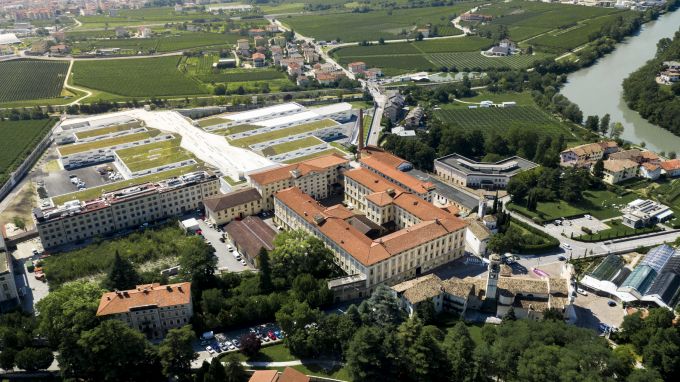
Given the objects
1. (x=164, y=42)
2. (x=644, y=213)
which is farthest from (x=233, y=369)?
(x=164, y=42)

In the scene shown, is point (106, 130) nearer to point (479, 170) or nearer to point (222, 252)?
point (222, 252)

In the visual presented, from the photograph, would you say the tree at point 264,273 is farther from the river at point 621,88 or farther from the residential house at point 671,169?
the river at point 621,88

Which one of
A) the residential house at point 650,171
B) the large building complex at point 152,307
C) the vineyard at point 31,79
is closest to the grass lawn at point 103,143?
the vineyard at point 31,79

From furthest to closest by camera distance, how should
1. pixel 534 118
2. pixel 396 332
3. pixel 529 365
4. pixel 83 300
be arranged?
pixel 534 118 < pixel 83 300 < pixel 396 332 < pixel 529 365

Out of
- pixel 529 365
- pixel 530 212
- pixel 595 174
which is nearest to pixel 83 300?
pixel 529 365

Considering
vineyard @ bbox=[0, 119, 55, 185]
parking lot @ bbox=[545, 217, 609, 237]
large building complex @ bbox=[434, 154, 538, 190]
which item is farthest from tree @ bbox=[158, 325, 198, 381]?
vineyard @ bbox=[0, 119, 55, 185]

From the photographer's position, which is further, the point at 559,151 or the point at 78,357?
the point at 559,151

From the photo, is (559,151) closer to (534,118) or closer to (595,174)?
(595,174)
